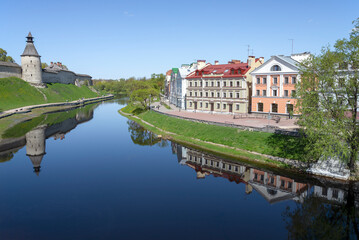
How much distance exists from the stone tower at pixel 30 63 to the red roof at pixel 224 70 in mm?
65884

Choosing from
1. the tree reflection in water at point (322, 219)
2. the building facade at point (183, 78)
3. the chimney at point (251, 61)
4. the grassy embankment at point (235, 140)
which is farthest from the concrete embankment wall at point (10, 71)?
the tree reflection in water at point (322, 219)

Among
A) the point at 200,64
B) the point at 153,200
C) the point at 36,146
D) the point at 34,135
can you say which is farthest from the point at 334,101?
the point at 34,135

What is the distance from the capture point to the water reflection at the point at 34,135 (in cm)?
3528

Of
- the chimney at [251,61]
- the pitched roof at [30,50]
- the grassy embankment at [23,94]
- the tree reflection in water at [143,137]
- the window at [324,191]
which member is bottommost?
the window at [324,191]

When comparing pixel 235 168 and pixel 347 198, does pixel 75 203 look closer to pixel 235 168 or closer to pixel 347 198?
A: pixel 235 168

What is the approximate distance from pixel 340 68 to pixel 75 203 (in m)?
26.8

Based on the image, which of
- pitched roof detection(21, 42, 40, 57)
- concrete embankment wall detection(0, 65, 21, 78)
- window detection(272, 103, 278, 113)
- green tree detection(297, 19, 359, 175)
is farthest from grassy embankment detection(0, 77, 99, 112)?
green tree detection(297, 19, 359, 175)

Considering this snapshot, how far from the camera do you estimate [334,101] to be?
83.6 ft

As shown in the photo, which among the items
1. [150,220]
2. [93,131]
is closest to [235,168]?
[150,220]

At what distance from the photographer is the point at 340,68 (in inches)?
976

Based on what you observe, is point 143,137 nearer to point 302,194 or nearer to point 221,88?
point 221,88

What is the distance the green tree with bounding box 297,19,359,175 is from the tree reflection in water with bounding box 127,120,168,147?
23421mm

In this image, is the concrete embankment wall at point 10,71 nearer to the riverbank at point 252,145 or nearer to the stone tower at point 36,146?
the stone tower at point 36,146

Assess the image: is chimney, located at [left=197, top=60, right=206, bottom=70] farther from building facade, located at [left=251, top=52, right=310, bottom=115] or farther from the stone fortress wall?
the stone fortress wall
